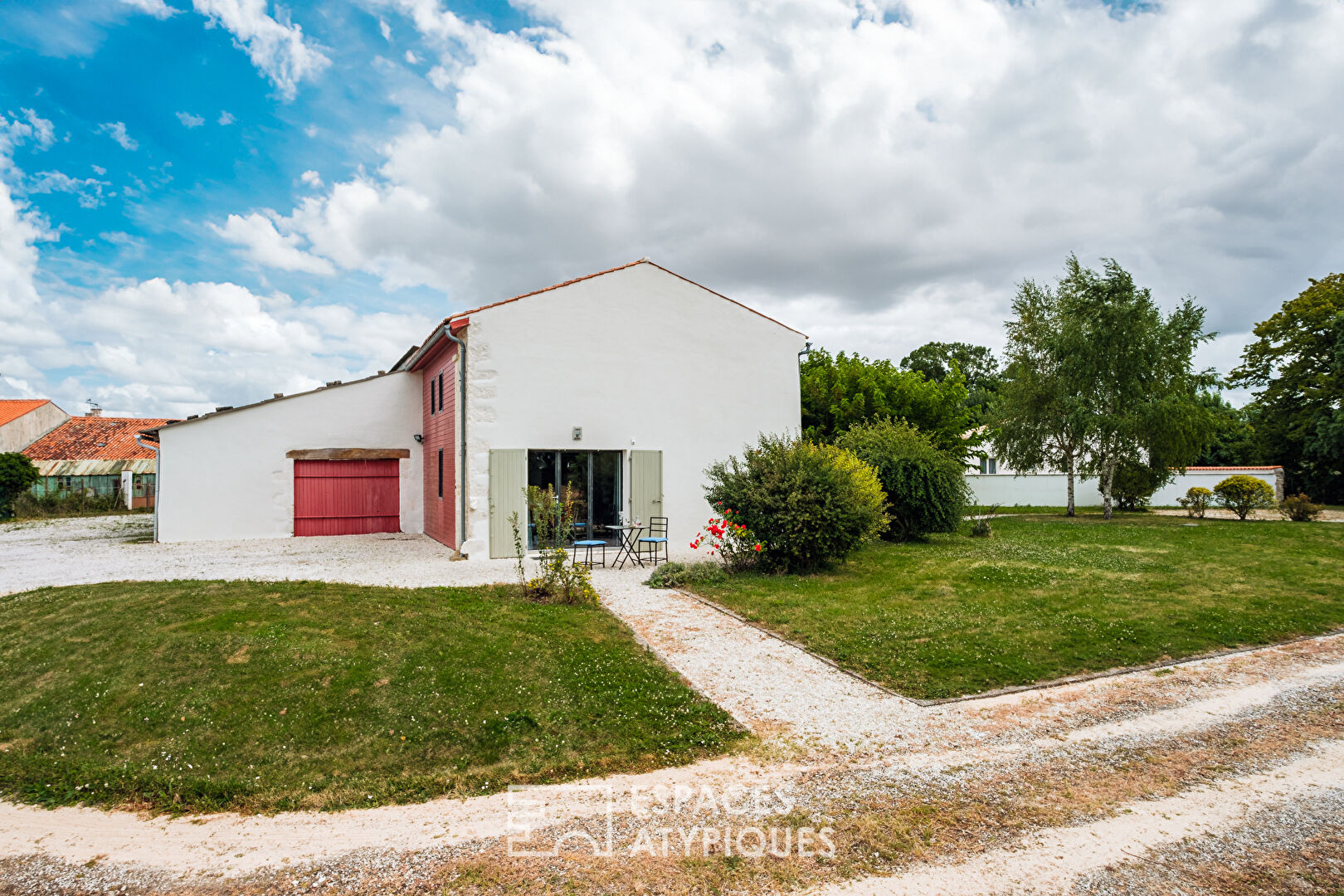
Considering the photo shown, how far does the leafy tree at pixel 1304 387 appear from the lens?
98.2 ft

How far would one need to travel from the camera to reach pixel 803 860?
3447mm

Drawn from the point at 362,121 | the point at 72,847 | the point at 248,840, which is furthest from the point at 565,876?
the point at 362,121

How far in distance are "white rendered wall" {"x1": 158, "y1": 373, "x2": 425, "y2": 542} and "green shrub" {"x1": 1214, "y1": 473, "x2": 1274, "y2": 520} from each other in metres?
26.9

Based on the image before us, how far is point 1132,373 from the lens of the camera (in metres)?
21.8

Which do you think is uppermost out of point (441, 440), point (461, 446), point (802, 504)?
point (441, 440)

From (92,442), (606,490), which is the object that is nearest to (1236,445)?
(606,490)

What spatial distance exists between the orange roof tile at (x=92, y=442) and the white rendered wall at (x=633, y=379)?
91.8ft

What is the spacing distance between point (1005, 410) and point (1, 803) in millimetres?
26657

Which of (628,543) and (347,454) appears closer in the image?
(628,543)

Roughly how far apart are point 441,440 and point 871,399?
14732 mm

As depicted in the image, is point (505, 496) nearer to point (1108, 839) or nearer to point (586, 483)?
point (586, 483)

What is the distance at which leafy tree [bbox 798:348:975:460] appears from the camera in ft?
76.7

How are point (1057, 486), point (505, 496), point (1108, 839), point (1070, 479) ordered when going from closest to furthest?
1. point (1108, 839)
2. point (505, 496)
3. point (1070, 479)
4. point (1057, 486)

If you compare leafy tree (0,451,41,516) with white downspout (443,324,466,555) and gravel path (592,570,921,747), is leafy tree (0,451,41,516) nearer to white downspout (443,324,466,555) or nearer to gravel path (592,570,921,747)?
white downspout (443,324,466,555)
